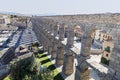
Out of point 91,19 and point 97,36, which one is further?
point 97,36

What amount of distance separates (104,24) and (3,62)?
25103mm

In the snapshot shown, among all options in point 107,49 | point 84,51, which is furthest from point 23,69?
point 107,49

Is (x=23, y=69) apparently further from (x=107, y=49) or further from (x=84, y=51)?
(x=107, y=49)

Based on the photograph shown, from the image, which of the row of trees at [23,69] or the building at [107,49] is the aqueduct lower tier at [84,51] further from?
the building at [107,49]

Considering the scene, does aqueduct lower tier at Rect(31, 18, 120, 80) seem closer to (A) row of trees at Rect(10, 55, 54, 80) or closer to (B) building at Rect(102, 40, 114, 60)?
(A) row of trees at Rect(10, 55, 54, 80)

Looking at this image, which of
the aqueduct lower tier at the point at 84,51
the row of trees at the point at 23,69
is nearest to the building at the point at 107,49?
the aqueduct lower tier at the point at 84,51

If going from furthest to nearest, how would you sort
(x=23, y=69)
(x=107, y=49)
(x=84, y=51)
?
(x=107, y=49) → (x=23, y=69) → (x=84, y=51)

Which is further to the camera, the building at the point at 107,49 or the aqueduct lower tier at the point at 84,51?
the building at the point at 107,49

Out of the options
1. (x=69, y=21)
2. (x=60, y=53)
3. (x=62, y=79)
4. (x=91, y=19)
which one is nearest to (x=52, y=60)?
(x=60, y=53)

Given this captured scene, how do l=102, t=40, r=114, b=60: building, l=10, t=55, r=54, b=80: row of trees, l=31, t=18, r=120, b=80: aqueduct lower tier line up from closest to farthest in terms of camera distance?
1. l=31, t=18, r=120, b=80: aqueduct lower tier
2. l=10, t=55, r=54, b=80: row of trees
3. l=102, t=40, r=114, b=60: building

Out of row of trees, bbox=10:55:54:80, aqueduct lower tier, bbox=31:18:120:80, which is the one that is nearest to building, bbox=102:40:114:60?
aqueduct lower tier, bbox=31:18:120:80

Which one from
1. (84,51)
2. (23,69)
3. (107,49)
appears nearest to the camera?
(84,51)

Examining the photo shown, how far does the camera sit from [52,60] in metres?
34.2

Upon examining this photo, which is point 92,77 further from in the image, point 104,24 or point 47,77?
point 104,24
